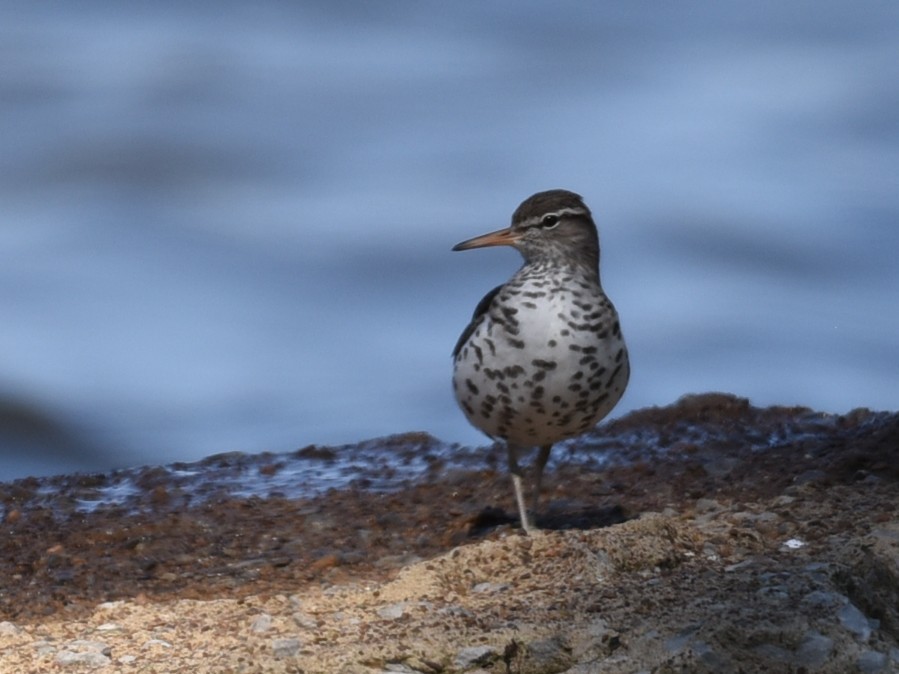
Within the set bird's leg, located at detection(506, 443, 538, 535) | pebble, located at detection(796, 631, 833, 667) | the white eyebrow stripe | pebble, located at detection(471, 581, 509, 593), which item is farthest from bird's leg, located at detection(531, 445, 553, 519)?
pebble, located at detection(796, 631, 833, 667)

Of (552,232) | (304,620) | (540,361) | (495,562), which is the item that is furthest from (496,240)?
(304,620)

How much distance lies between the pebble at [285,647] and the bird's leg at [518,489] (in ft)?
5.76

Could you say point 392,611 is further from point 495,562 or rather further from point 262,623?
point 495,562

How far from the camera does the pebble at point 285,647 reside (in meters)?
4.72

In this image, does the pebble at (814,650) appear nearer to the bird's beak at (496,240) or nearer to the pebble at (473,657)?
the pebble at (473,657)

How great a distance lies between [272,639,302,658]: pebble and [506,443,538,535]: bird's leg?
175 cm

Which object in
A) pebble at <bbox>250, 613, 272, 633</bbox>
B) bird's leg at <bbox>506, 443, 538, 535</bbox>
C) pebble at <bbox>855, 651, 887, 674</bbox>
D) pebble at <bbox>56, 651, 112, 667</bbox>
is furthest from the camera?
bird's leg at <bbox>506, 443, 538, 535</bbox>

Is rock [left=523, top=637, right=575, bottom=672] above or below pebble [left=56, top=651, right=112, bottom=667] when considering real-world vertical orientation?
below

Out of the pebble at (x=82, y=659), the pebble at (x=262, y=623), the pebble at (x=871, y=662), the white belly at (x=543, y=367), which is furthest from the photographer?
the white belly at (x=543, y=367)

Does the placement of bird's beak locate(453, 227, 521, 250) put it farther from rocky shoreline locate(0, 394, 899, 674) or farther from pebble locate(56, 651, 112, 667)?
pebble locate(56, 651, 112, 667)

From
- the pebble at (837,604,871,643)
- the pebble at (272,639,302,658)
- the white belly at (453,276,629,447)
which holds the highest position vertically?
the white belly at (453,276,629,447)

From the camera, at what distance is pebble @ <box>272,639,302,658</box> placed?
4.72 meters

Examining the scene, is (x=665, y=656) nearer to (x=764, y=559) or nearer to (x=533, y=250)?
(x=764, y=559)

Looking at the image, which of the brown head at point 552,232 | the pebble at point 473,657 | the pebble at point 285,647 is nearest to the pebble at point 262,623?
the pebble at point 285,647
